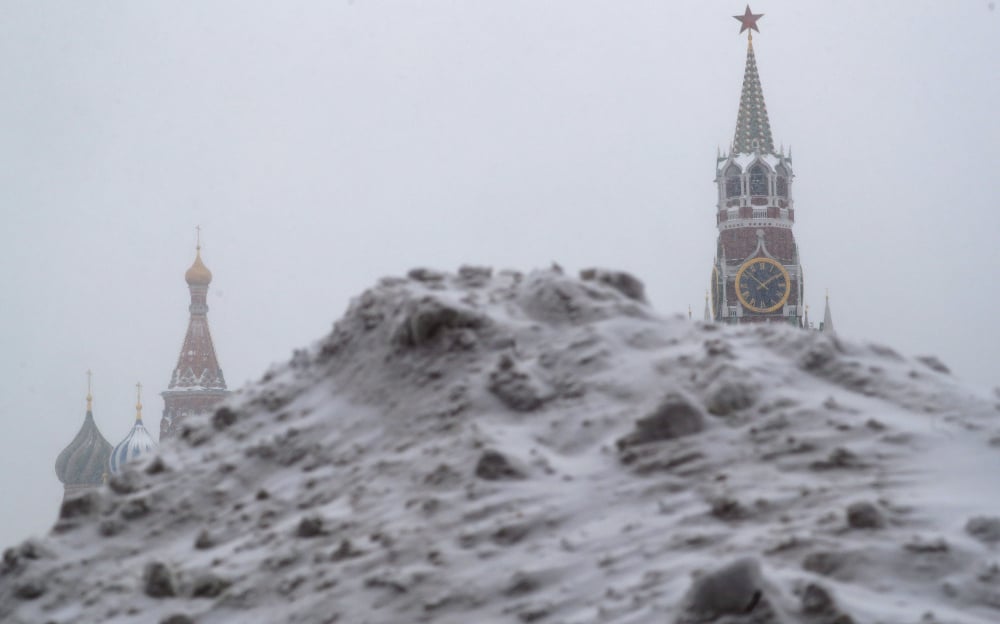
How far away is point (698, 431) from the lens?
634 cm

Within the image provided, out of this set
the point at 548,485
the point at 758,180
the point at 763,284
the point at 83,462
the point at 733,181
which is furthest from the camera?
the point at 83,462

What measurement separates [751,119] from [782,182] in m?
3.85

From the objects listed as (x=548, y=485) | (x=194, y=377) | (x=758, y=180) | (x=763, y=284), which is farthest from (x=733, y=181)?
(x=548, y=485)

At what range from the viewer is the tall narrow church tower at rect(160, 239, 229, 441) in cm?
9312

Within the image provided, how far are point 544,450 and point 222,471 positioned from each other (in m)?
1.89

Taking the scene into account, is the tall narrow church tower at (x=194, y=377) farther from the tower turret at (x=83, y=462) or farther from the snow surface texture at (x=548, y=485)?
the snow surface texture at (x=548, y=485)

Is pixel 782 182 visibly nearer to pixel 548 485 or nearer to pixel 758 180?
pixel 758 180

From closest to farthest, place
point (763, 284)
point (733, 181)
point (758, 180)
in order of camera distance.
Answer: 1. point (763, 284)
2. point (758, 180)
3. point (733, 181)

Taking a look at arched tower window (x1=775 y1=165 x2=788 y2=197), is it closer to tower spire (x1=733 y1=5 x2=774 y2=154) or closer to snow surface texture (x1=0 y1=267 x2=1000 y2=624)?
tower spire (x1=733 y1=5 x2=774 y2=154)

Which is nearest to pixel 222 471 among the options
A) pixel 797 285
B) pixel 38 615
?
pixel 38 615

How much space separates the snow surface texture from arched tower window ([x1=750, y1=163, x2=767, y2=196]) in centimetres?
7364

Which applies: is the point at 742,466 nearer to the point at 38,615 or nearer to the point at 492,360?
the point at 492,360

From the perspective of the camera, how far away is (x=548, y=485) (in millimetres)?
6199

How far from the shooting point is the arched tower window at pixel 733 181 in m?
80.9
